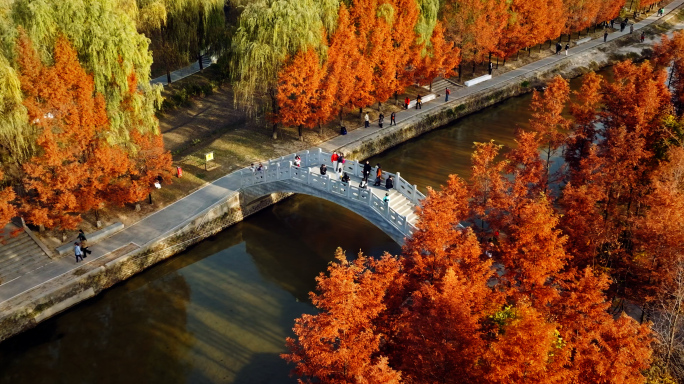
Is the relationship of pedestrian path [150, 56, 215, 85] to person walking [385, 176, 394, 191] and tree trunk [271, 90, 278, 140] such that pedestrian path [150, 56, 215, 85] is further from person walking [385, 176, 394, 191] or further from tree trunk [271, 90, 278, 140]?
person walking [385, 176, 394, 191]

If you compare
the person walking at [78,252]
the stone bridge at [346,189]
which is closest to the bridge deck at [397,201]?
the stone bridge at [346,189]

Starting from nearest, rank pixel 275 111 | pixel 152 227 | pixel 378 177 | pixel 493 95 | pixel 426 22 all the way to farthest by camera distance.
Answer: pixel 152 227
pixel 378 177
pixel 275 111
pixel 426 22
pixel 493 95

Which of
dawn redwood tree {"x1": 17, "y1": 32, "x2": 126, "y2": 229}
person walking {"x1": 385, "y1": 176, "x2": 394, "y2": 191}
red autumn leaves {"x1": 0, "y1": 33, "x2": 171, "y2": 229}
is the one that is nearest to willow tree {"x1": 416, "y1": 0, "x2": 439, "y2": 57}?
person walking {"x1": 385, "y1": 176, "x2": 394, "y2": 191}

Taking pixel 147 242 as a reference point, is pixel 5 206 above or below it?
above

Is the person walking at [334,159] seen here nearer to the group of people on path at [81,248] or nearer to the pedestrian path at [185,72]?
the group of people on path at [81,248]

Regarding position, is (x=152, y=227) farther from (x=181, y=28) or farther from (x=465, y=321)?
(x=181, y=28)

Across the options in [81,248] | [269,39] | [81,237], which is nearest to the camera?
[81,248]

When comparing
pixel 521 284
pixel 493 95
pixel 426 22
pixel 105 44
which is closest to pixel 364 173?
pixel 521 284
